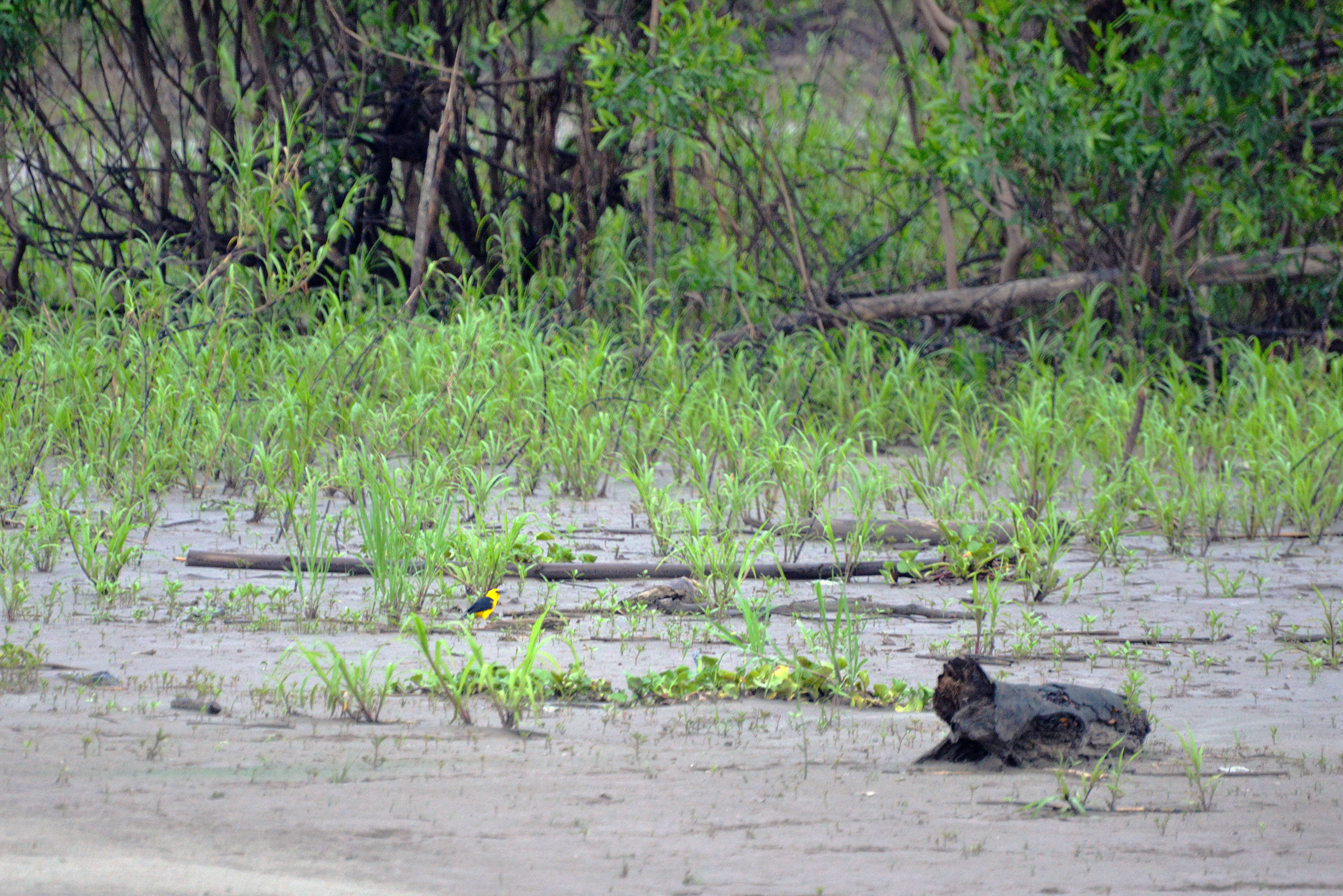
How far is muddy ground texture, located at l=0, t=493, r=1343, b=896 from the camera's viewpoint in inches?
74.8

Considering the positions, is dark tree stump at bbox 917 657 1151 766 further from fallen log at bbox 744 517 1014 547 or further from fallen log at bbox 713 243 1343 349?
fallen log at bbox 713 243 1343 349

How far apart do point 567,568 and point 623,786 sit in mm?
1729

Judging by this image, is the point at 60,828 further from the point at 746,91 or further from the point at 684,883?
the point at 746,91

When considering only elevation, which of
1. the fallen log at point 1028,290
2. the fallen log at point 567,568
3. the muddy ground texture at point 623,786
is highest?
the fallen log at point 1028,290

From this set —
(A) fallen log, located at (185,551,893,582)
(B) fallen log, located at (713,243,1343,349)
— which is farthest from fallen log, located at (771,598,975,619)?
(B) fallen log, located at (713,243,1343,349)

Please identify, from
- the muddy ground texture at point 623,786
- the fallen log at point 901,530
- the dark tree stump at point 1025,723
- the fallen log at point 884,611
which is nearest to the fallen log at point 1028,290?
the fallen log at point 901,530

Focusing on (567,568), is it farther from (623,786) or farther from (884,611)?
(623,786)

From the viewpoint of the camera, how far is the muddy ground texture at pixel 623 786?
1899mm

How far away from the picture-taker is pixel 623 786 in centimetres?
230

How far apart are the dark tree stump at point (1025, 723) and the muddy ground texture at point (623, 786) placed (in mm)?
52

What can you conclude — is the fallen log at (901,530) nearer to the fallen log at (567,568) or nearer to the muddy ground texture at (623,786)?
the fallen log at (567,568)

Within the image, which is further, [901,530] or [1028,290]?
[1028,290]

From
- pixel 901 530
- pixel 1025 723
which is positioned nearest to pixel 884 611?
pixel 901 530

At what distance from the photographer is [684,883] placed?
188 cm
